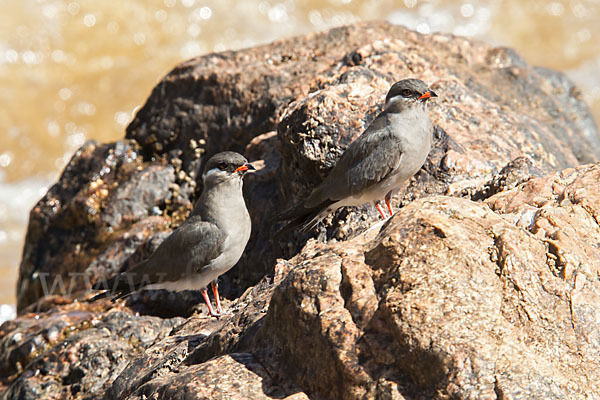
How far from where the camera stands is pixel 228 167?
6.34 metres

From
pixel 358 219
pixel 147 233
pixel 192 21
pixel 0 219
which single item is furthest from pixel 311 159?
pixel 192 21

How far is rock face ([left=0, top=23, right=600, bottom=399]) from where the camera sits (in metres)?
3.71

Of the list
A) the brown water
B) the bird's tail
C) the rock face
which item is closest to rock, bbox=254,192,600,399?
the rock face

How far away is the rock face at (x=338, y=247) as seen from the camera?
12.2 ft

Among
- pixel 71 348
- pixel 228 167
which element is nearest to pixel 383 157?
pixel 228 167

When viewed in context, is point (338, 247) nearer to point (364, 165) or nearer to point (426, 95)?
point (364, 165)

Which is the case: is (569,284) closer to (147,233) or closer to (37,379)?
(37,379)

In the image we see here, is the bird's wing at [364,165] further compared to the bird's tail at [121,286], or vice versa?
the bird's tail at [121,286]

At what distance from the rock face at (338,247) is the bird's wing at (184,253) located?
470 millimetres

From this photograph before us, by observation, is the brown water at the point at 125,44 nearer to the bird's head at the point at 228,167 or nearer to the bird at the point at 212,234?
the bird at the point at 212,234

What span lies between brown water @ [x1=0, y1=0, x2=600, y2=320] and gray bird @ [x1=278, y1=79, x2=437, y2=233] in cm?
1212

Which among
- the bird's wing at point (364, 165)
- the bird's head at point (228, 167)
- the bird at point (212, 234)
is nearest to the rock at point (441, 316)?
the bird's wing at point (364, 165)

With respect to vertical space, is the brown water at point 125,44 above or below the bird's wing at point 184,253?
above

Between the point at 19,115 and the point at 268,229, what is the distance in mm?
14333
